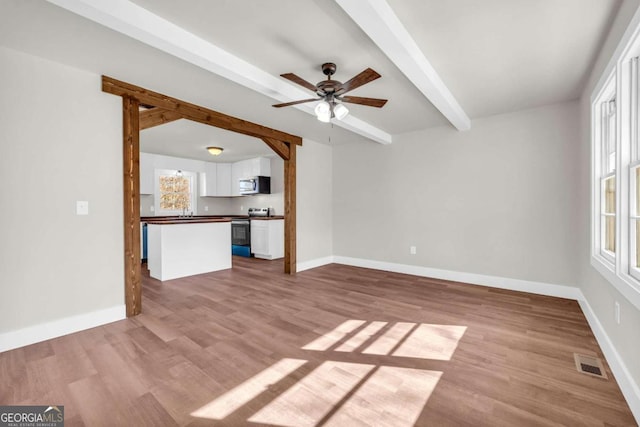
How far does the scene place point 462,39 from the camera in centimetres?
223

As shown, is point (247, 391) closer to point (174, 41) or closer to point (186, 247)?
point (174, 41)

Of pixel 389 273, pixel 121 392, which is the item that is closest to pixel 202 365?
pixel 121 392

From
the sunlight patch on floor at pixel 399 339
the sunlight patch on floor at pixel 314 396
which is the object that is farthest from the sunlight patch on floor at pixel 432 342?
the sunlight patch on floor at pixel 314 396

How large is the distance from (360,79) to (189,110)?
2224 millimetres

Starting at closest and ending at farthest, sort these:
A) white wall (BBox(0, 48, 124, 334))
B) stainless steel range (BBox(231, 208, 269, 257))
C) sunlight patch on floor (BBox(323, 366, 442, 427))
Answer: sunlight patch on floor (BBox(323, 366, 442, 427)) → white wall (BBox(0, 48, 124, 334)) → stainless steel range (BBox(231, 208, 269, 257))

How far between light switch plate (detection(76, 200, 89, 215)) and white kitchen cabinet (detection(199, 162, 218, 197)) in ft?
16.6

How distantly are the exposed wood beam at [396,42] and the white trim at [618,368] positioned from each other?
2489mm

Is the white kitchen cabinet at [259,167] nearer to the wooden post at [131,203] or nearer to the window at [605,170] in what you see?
the wooden post at [131,203]

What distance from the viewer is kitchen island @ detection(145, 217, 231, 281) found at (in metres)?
4.48

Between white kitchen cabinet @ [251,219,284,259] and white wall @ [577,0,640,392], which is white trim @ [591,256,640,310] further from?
white kitchen cabinet @ [251,219,284,259]

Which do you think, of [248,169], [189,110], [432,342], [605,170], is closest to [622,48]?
[605,170]

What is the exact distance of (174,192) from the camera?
7277 mm

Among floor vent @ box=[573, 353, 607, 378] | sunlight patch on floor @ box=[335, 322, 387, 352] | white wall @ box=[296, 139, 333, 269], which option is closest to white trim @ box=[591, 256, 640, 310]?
floor vent @ box=[573, 353, 607, 378]

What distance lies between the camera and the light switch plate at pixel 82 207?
8.60ft
